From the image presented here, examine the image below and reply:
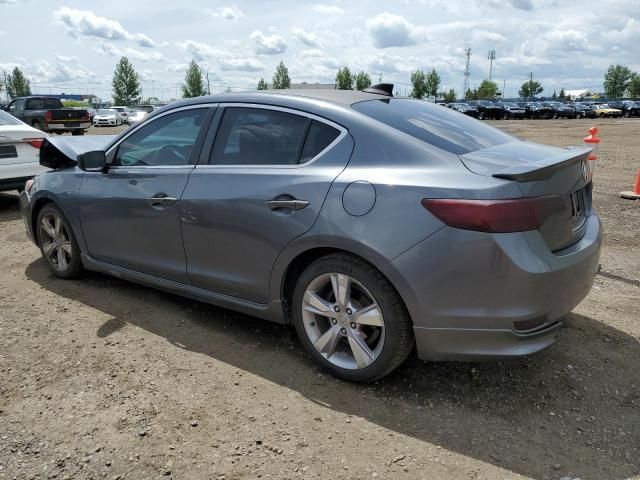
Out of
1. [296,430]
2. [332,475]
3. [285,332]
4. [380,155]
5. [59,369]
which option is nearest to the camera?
[332,475]

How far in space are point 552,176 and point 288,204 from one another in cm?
139

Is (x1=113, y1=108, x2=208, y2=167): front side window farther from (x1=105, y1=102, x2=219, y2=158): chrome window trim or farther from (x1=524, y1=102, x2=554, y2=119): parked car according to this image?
(x1=524, y1=102, x2=554, y2=119): parked car

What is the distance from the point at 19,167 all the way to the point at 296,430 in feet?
21.1

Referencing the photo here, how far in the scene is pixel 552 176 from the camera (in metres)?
2.67

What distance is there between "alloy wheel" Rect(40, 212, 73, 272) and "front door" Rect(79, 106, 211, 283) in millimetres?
397

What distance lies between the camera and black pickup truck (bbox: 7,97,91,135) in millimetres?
21172

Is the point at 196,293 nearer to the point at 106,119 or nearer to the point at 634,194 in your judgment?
the point at 634,194

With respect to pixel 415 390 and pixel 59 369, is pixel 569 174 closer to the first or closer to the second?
pixel 415 390

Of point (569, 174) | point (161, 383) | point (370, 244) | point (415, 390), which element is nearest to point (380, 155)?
point (370, 244)

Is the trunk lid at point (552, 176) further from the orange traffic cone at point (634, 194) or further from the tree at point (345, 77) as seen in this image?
the tree at point (345, 77)

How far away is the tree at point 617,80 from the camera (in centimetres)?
10719

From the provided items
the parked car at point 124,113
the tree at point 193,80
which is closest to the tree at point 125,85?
the tree at point 193,80

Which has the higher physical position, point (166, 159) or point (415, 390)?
point (166, 159)

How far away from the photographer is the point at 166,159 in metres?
3.81
